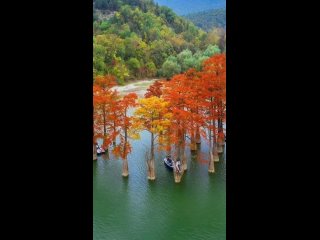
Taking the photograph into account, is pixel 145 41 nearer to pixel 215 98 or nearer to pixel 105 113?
pixel 105 113

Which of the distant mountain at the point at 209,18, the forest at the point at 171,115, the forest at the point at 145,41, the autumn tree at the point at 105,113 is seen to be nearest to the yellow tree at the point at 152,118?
the forest at the point at 171,115

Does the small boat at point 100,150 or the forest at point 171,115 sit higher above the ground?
the forest at point 171,115

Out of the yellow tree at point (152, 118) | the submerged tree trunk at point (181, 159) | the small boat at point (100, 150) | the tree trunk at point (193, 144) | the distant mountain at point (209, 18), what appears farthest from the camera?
the distant mountain at point (209, 18)

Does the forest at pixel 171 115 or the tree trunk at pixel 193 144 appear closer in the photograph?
A: the forest at pixel 171 115

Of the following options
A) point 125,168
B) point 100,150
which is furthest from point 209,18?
point 125,168

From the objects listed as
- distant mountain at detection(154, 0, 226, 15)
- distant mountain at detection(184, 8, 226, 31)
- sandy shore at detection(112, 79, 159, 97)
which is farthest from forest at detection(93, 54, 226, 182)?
distant mountain at detection(154, 0, 226, 15)

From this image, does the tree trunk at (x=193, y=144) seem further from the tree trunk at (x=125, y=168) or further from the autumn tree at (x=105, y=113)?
the autumn tree at (x=105, y=113)
